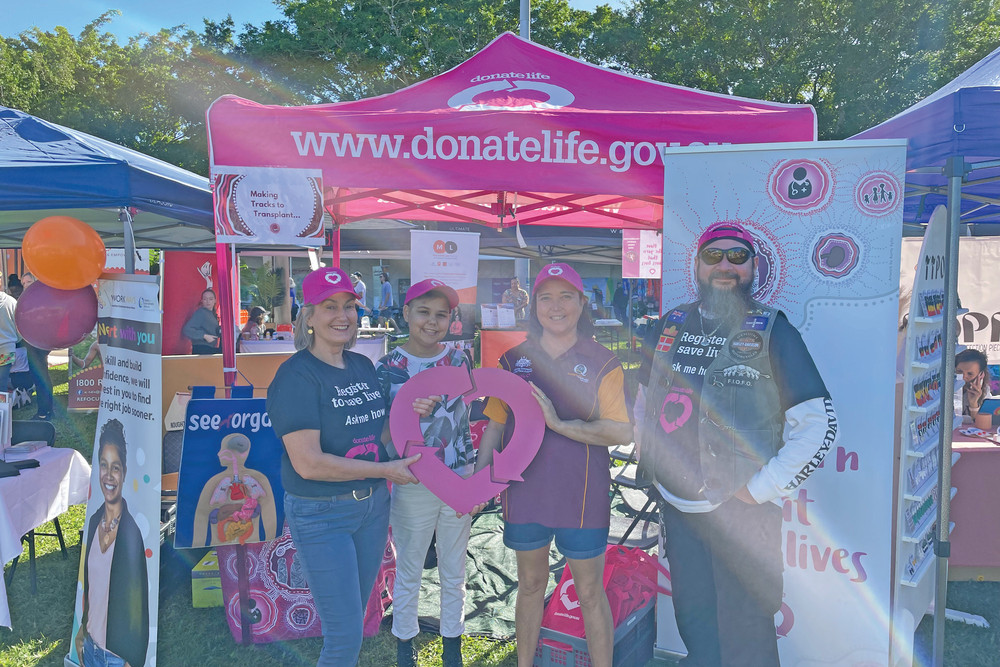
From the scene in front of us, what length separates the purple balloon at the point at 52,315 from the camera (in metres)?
3.29

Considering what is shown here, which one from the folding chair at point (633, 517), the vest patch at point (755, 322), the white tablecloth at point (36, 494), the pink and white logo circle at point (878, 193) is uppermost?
the pink and white logo circle at point (878, 193)

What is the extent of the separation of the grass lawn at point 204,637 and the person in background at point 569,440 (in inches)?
37.9

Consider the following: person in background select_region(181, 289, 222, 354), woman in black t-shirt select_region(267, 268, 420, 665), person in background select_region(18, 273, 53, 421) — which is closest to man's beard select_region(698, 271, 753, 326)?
woman in black t-shirt select_region(267, 268, 420, 665)

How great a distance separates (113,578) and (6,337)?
6.17m

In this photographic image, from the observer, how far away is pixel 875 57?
1456 cm

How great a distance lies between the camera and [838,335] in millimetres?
2641

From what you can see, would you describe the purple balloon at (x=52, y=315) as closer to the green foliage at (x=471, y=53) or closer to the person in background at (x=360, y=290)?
the person in background at (x=360, y=290)

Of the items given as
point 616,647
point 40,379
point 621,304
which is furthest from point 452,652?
point 621,304

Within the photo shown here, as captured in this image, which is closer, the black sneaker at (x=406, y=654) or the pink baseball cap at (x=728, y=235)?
the pink baseball cap at (x=728, y=235)

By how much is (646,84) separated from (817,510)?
2.62 meters

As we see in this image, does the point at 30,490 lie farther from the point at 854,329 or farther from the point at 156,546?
the point at 854,329

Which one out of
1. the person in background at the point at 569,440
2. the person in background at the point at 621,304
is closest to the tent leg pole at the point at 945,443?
the person in background at the point at 569,440

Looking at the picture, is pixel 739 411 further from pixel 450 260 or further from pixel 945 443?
pixel 450 260

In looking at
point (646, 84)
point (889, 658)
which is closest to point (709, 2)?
point (646, 84)
